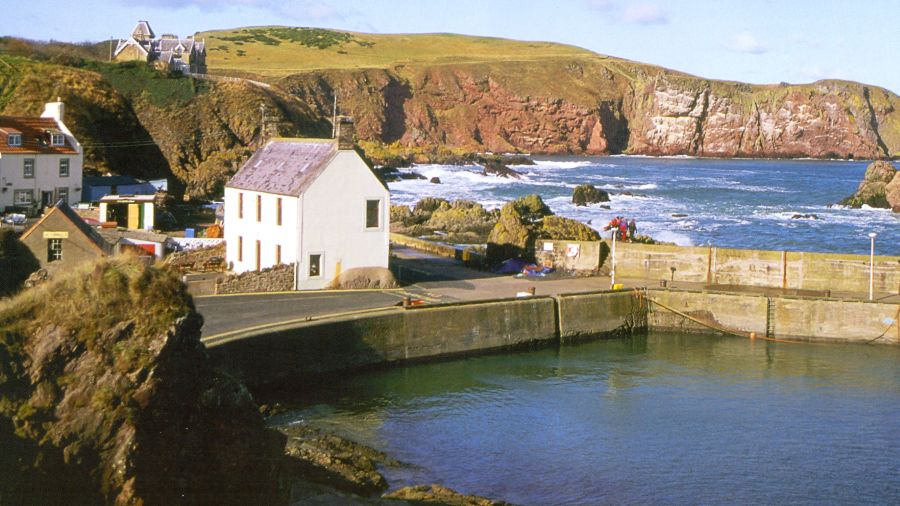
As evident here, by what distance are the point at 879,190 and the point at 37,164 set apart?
2823 inches

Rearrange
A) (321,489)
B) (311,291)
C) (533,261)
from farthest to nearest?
(533,261), (311,291), (321,489)

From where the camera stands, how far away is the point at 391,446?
2308 cm

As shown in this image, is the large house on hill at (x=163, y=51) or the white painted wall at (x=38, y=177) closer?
the white painted wall at (x=38, y=177)

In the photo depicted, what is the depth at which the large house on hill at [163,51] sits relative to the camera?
106 meters

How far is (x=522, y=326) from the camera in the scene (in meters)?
33.5

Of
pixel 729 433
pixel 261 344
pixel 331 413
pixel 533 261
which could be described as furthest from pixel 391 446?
pixel 533 261

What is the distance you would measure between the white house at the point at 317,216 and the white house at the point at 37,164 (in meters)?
15.0

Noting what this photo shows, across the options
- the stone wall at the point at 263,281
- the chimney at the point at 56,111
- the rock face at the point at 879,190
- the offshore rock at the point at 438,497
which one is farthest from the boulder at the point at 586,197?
the offshore rock at the point at 438,497

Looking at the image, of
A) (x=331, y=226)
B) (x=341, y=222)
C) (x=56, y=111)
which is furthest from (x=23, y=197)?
(x=341, y=222)

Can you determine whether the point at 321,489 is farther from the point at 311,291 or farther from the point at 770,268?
the point at 770,268

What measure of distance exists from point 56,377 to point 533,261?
27014 mm

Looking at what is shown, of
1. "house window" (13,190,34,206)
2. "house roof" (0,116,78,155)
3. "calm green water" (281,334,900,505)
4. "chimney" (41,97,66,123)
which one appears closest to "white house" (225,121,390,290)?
"calm green water" (281,334,900,505)

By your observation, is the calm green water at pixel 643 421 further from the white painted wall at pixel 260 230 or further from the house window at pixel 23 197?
the house window at pixel 23 197

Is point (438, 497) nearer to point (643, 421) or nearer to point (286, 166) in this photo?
point (643, 421)
